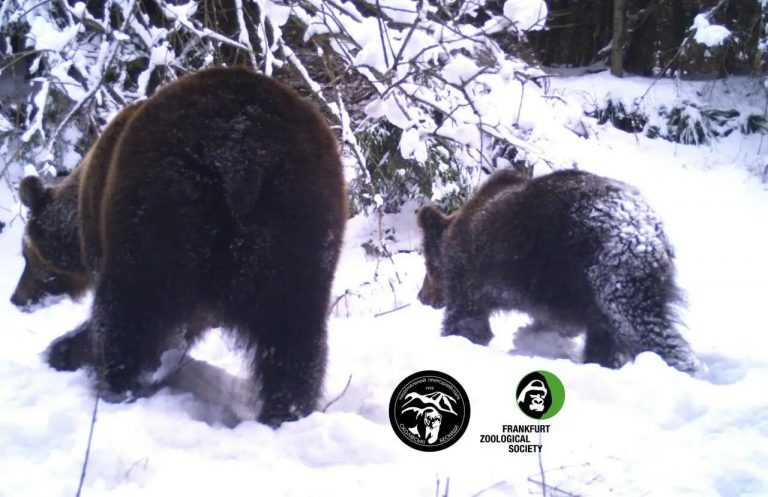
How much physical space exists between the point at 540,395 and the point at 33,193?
3514 mm

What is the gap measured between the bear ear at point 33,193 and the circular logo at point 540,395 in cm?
337

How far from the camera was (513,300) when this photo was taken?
5.02m

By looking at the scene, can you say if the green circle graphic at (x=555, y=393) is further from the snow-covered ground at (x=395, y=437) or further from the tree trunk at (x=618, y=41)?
the tree trunk at (x=618, y=41)

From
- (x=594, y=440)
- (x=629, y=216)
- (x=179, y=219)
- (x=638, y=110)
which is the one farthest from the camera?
(x=638, y=110)

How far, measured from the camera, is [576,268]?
440 centimetres

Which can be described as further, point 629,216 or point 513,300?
point 513,300

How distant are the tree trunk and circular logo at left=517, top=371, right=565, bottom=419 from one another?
1280cm

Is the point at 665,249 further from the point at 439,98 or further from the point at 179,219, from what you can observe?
the point at 439,98

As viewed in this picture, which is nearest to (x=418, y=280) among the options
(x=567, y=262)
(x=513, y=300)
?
(x=513, y=300)

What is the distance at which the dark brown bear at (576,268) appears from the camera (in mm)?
4145

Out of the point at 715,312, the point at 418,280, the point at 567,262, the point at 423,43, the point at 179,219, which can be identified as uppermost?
the point at 423,43

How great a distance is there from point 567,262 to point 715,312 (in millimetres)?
1951

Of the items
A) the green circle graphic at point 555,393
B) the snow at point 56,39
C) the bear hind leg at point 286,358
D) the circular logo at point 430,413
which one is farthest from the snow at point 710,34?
the circular logo at point 430,413

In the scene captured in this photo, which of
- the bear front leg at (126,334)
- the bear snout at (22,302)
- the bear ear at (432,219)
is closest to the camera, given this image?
the bear front leg at (126,334)
